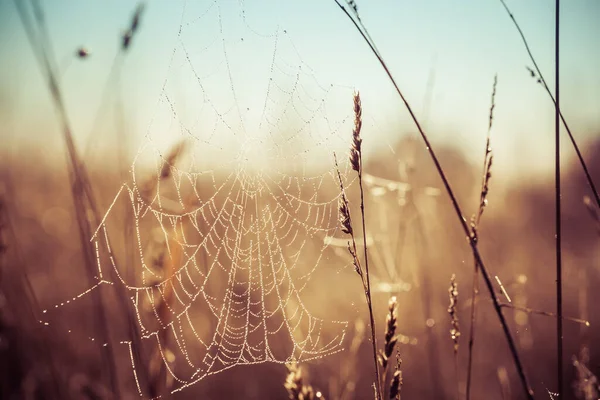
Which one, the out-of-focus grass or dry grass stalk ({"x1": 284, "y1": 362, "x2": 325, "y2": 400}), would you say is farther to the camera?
the out-of-focus grass

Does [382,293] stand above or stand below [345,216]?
below

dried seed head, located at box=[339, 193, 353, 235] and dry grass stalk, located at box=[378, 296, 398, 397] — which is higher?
dried seed head, located at box=[339, 193, 353, 235]

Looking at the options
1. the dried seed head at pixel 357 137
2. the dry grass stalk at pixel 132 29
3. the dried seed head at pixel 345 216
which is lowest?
the dried seed head at pixel 345 216

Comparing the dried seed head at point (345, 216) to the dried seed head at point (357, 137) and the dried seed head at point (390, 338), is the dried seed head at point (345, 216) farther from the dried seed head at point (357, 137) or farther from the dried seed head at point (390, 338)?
the dried seed head at point (390, 338)

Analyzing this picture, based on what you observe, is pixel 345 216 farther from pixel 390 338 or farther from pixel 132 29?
pixel 132 29

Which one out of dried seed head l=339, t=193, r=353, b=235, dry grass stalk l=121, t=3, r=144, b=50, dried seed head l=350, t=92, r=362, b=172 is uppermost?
dry grass stalk l=121, t=3, r=144, b=50

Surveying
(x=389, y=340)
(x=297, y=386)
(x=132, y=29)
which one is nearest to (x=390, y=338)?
(x=389, y=340)

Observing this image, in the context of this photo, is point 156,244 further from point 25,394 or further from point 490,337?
point 490,337

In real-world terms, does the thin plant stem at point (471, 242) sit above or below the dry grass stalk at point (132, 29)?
below

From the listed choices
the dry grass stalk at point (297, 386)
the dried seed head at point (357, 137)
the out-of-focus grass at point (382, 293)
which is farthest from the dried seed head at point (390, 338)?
the out-of-focus grass at point (382, 293)

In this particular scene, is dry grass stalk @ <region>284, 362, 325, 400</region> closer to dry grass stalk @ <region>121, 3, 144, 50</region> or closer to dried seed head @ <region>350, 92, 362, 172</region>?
dried seed head @ <region>350, 92, 362, 172</region>

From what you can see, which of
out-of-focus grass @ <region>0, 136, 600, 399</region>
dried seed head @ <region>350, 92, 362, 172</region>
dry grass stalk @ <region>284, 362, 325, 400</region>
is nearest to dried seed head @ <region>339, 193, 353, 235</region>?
dried seed head @ <region>350, 92, 362, 172</region>

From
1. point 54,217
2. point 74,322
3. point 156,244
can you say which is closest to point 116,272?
point 156,244
